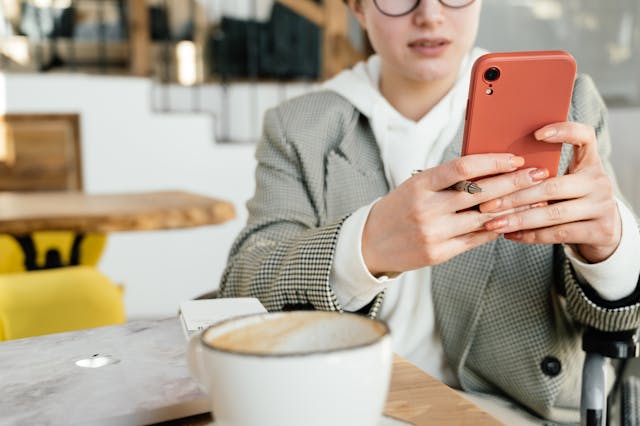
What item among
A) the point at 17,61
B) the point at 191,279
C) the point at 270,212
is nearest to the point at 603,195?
the point at 270,212

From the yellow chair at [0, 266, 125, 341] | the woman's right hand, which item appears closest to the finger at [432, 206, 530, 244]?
the woman's right hand

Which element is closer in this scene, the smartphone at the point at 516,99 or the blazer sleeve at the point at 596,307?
the smartphone at the point at 516,99

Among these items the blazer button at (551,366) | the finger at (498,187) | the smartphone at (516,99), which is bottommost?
the blazer button at (551,366)

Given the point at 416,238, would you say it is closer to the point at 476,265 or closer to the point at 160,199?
the point at 476,265

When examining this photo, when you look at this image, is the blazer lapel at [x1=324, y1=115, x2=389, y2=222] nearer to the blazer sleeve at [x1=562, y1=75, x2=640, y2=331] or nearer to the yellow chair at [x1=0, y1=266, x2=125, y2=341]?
the blazer sleeve at [x1=562, y1=75, x2=640, y2=331]

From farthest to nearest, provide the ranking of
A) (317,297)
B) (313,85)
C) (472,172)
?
(313,85), (317,297), (472,172)

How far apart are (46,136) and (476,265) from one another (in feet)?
8.76

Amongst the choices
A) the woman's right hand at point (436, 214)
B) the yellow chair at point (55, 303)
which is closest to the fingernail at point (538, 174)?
the woman's right hand at point (436, 214)

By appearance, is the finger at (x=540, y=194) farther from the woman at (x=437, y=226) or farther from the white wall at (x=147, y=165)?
the white wall at (x=147, y=165)

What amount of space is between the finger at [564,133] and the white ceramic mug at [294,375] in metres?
0.40

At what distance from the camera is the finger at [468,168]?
2.22 feet

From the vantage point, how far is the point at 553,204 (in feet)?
2.48

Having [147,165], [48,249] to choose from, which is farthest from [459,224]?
[147,165]

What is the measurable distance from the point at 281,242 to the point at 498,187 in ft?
1.20
